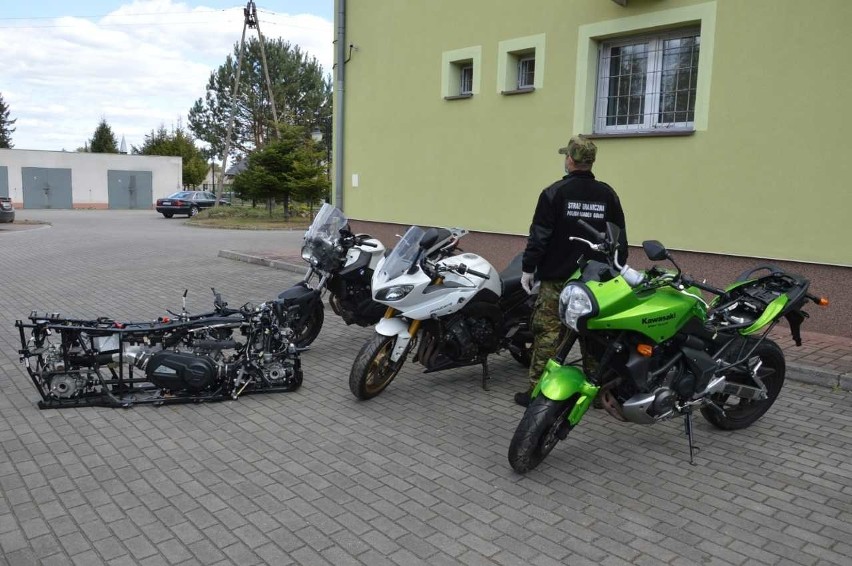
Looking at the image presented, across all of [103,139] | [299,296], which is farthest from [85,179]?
[299,296]

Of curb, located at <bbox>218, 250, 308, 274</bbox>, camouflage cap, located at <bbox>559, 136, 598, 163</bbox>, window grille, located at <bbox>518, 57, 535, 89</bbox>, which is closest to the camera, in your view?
camouflage cap, located at <bbox>559, 136, 598, 163</bbox>

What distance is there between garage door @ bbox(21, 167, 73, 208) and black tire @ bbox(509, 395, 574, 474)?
4960 cm

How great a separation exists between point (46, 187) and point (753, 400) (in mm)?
50034

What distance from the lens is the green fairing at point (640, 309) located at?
3.92 metres

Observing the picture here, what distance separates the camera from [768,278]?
491 centimetres

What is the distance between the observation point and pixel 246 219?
30.0m

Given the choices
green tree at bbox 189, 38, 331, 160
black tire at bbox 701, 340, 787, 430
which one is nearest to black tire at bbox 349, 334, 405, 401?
black tire at bbox 701, 340, 787, 430

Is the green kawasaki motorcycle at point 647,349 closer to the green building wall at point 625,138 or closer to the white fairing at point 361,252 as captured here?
the white fairing at point 361,252

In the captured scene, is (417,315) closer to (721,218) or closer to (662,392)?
(662,392)

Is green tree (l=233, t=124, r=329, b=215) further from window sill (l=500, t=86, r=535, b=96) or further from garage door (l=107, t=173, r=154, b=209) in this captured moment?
garage door (l=107, t=173, r=154, b=209)

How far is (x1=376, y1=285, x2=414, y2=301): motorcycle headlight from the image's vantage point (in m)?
5.29

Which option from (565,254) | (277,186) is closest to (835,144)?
(565,254)

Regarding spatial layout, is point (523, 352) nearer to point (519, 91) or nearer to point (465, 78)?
point (519, 91)

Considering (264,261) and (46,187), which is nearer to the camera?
(264,261)
